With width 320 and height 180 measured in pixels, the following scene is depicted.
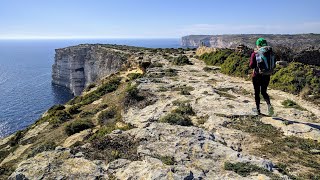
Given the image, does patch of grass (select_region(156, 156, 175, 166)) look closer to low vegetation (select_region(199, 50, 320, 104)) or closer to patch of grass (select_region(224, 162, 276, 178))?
patch of grass (select_region(224, 162, 276, 178))

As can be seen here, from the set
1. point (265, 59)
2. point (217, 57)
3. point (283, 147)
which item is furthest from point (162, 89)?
point (217, 57)

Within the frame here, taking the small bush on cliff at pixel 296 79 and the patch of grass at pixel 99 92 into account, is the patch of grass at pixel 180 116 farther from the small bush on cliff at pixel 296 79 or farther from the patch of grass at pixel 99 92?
the patch of grass at pixel 99 92

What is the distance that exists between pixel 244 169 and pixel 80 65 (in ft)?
365

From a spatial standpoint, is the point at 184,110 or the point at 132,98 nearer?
the point at 184,110

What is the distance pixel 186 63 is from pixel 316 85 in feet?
61.8

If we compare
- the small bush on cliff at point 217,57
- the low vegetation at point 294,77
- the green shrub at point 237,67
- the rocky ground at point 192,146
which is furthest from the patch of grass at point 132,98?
the small bush on cliff at point 217,57

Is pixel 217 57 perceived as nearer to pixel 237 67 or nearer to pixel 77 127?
pixel 237 67

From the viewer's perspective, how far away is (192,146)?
10.4 metres

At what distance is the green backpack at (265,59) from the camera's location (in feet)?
39.3

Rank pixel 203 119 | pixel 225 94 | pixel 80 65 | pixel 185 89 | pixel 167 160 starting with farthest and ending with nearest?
pixel 80 65, pixel 185 89, pixel 225 94, pixel 203 119, pixel 167 160

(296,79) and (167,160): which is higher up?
(296,79)

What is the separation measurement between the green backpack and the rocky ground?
2200 mm

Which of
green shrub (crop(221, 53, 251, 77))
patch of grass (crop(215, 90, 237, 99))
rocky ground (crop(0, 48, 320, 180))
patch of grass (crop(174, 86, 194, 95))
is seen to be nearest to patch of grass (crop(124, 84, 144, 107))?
rocky ground (crop(0, 48, 320, 180))

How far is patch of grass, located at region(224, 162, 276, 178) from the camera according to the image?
8.42 m
